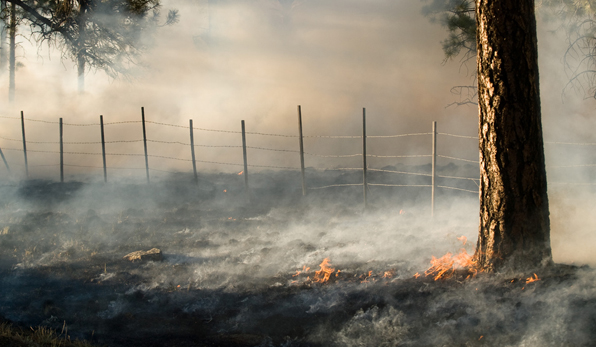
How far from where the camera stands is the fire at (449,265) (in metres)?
4.38

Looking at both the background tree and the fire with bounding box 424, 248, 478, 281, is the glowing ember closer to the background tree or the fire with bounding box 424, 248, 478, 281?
the fire with bounding box 424, 248, 478, 281

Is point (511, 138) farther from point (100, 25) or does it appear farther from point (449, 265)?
point (100, 25)

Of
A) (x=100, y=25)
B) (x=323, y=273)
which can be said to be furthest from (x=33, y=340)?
(x=100, y=25)

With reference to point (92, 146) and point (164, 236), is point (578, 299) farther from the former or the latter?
point (92, 146)

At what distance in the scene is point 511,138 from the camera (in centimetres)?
389

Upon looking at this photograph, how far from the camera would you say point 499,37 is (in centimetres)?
384

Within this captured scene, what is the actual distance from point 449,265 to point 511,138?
1410mm

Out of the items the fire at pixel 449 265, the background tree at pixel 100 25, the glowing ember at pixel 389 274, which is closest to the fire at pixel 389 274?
the glowing ember at pixel 389 274

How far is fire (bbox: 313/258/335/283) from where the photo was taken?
4.91 m

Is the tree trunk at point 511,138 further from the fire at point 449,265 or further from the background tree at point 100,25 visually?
the background tree at point 100,25

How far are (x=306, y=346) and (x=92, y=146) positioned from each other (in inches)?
502

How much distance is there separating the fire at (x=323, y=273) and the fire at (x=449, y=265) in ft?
3.38

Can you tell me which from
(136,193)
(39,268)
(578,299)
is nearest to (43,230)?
(39,268)

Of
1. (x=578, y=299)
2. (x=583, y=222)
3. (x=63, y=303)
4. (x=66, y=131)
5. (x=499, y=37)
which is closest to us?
(x=578, y=299)
